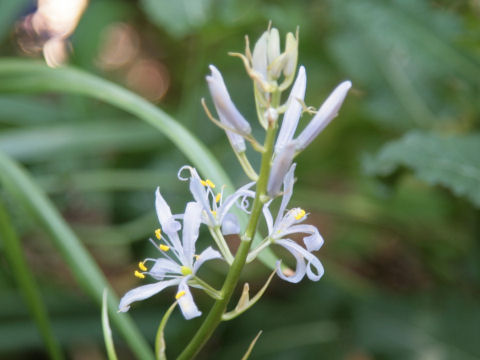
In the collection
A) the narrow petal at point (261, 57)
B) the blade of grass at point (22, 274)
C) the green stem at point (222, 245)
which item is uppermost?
the blade of grass at point (22, 274)

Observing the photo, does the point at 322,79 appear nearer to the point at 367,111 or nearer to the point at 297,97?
the point at 367,111

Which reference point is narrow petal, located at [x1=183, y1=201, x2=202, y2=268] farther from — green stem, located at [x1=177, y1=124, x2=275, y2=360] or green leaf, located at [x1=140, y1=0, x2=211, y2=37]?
green leaf, located at [x1=140, y1=0, x2=211, y2=37]

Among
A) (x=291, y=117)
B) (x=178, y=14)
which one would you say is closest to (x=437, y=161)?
(x=291, y=117)

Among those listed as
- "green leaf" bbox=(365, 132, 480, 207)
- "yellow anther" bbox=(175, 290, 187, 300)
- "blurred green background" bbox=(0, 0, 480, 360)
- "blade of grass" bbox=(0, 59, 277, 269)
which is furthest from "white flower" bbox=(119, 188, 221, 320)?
"blurred green background" bbox=(0, 0, 480, 360)

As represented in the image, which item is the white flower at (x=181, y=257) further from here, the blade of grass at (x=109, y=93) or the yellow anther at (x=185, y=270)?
the blade of grass at (x=109, y=93)

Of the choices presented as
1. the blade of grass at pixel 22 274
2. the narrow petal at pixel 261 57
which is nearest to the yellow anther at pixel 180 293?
the narrow petal at pixel 261 57

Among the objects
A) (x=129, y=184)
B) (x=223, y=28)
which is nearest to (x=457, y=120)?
(x=223, y=28)
